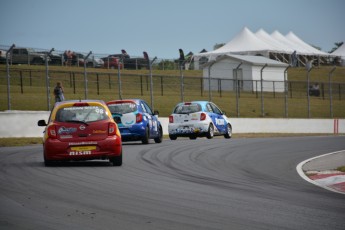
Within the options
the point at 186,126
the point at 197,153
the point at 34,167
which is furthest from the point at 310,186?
the point at 186,126

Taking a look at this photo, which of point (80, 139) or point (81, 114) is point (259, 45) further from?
point (80, 139)

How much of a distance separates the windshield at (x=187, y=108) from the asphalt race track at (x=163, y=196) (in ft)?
33.8

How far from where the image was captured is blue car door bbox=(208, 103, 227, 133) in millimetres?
28155

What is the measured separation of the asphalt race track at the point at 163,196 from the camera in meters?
7.97

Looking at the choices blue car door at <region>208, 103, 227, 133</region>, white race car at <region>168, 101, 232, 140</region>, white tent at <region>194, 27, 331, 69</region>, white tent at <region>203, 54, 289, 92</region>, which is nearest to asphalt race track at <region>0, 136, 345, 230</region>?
white race car at <region>168, 101, 232, 140</region>

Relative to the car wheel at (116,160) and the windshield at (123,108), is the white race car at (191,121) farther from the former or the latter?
the car wheel at (116,160)

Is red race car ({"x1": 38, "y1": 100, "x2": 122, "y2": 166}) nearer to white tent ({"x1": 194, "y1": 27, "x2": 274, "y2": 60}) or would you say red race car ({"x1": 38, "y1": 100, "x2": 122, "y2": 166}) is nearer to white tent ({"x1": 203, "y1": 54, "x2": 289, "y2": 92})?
white tent ({"x1": 203, "y1": 54, "x2": 289, "y2": 92})

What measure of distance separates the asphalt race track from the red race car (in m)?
0.28

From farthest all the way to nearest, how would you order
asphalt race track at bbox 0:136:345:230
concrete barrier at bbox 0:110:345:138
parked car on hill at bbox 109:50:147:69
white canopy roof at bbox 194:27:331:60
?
white canopy roof at bbox 194:27:331:60
parked car on hill at bbox 109:50:147:69
concrete barrier at bbox 0:110:345:138
asphalt race track at bbox 0:136:345:230

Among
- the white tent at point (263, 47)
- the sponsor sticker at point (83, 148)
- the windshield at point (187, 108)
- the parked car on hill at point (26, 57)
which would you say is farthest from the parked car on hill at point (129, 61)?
the white tent at point (263, 47)

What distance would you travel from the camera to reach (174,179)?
12391 mm

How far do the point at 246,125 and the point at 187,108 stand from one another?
8764 millimetres

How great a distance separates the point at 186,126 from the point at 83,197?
57.1 ft

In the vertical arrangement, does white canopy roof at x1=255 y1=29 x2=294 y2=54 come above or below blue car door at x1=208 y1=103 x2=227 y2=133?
above
